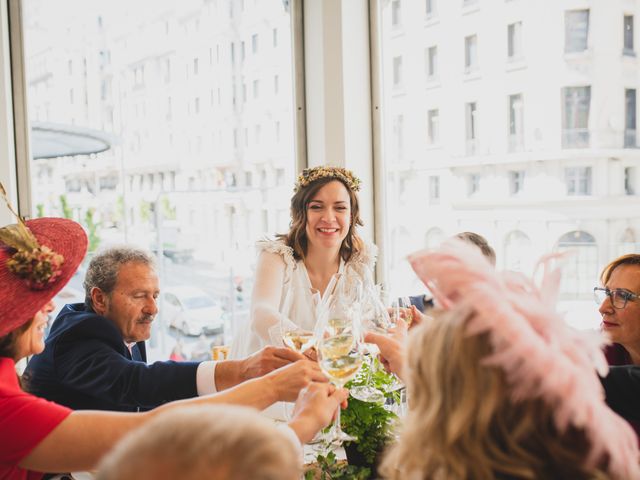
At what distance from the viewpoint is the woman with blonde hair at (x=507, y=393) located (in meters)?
0.76

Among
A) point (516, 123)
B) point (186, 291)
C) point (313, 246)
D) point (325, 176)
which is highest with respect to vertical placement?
point (516, 123)

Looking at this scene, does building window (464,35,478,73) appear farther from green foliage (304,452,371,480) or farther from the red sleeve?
the red sleeve

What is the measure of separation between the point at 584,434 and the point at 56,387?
1457 millimetres

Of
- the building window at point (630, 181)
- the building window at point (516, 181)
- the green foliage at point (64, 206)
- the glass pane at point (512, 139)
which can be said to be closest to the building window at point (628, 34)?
the glass pane at point (512, 139)

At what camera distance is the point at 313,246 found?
2.97 metres

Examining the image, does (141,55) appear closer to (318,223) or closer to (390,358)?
(318,223)

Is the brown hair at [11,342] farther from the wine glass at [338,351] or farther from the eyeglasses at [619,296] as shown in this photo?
the eyeglasses at [619,296]

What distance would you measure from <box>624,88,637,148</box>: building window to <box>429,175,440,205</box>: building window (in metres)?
1.11

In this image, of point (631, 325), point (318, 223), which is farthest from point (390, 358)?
point (318, 223)

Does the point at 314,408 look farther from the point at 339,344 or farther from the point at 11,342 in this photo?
the point at 11,342

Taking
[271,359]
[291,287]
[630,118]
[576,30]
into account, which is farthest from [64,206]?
[630,118]

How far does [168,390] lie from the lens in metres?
1.75

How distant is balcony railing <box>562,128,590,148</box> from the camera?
313cm

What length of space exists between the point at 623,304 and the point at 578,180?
5.04 ft
